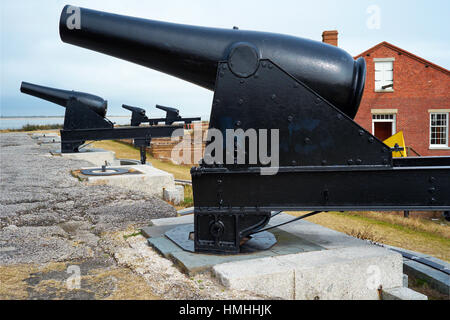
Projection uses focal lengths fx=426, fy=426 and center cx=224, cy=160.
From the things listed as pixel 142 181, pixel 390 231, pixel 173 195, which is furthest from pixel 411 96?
pixel 142 181

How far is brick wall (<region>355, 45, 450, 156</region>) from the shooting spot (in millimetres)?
22453

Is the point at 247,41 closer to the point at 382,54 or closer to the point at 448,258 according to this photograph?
the point at 448,258

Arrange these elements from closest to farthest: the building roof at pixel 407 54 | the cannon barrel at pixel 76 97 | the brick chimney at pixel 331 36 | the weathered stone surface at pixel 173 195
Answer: the weathered stone surface at pixel 173 195, the cannon barrel at pixel 76 97, the brick chimney at pixel 331 36, the building roof at pixel 407 54

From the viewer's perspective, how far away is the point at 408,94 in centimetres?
2253

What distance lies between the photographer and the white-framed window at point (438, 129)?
22516 mm

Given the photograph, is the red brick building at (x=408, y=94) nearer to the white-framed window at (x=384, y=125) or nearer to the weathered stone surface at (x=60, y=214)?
the white-framed window at (x=384, y=125)

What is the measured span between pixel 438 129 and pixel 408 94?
2484 mm

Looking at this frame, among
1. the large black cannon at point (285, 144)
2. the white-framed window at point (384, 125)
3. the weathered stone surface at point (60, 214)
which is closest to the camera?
the large black cannon at point (285, 144)

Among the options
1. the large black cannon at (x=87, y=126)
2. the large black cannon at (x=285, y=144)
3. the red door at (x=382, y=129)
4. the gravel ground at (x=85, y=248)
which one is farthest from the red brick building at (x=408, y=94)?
the large black cannon at (x=285, y=144)

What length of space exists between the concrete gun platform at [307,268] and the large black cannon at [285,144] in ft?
0.79

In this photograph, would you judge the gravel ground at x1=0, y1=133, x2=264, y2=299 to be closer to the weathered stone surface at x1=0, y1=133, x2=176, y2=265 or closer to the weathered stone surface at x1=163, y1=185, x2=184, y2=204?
the weathered stone surface at x1=0, y1=133, x2=176, y2=265

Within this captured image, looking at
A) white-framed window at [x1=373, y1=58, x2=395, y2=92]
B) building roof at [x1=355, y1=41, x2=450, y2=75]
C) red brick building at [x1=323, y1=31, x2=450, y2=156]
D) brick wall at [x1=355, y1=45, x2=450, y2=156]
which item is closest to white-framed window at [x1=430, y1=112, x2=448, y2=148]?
red brick building at [x1=323, y1=31, x2=450, y2=156]

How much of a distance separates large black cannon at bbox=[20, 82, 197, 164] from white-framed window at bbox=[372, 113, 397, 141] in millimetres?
14680

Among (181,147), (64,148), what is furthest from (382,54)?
(64,148)
